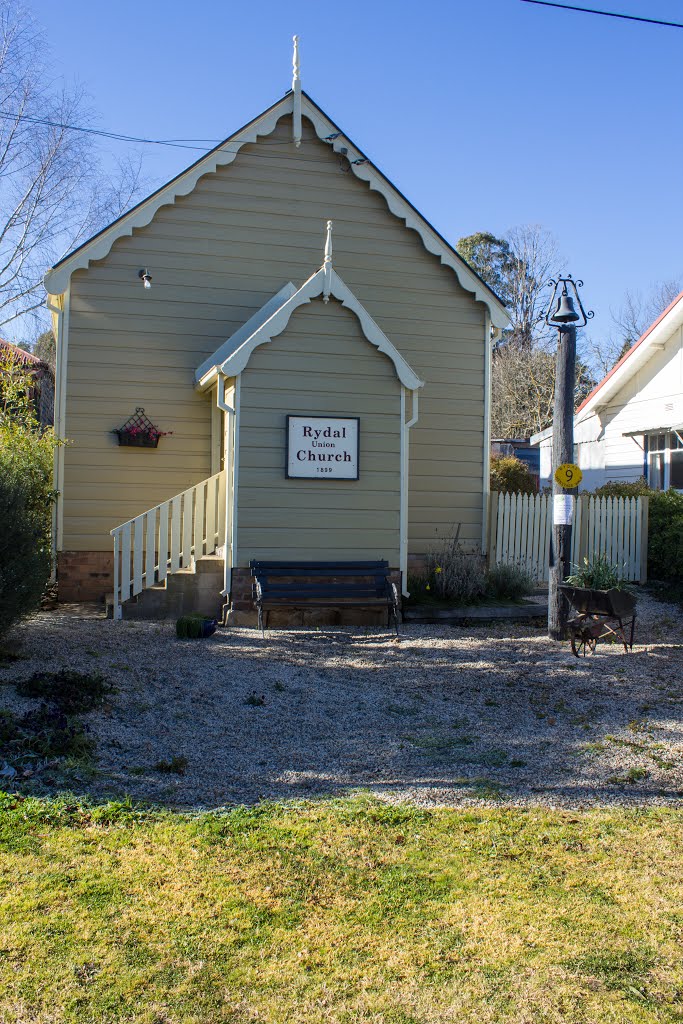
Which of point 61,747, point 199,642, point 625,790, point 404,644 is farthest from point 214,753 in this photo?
point 404,644

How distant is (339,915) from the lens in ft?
12.6

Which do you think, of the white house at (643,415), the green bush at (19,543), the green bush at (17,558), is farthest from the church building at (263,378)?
the white house at (643,415)

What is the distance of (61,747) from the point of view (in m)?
5.66

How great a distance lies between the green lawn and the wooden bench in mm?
5485

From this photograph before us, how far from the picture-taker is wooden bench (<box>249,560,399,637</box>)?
416 inches

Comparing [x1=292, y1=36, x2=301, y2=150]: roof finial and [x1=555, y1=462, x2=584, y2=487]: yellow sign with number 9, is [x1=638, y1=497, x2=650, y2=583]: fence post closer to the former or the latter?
[x1=555, y1=462, x2=584, y2=487]: yellow sign with number 9

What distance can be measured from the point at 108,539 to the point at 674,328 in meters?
12.8

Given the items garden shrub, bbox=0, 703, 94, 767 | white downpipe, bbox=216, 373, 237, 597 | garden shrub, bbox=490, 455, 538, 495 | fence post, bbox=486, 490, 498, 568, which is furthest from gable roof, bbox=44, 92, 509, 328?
garden shrub, bbox=490, 455, 538, 495

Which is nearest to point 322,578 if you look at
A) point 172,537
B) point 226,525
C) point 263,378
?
point 226,525

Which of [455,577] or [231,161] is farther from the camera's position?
[231,161]

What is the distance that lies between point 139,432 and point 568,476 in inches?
239

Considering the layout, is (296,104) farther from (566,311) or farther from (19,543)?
(19,543)

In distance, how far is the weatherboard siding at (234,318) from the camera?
40.3ft

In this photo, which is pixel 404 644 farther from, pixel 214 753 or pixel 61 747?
pixel 61 747
